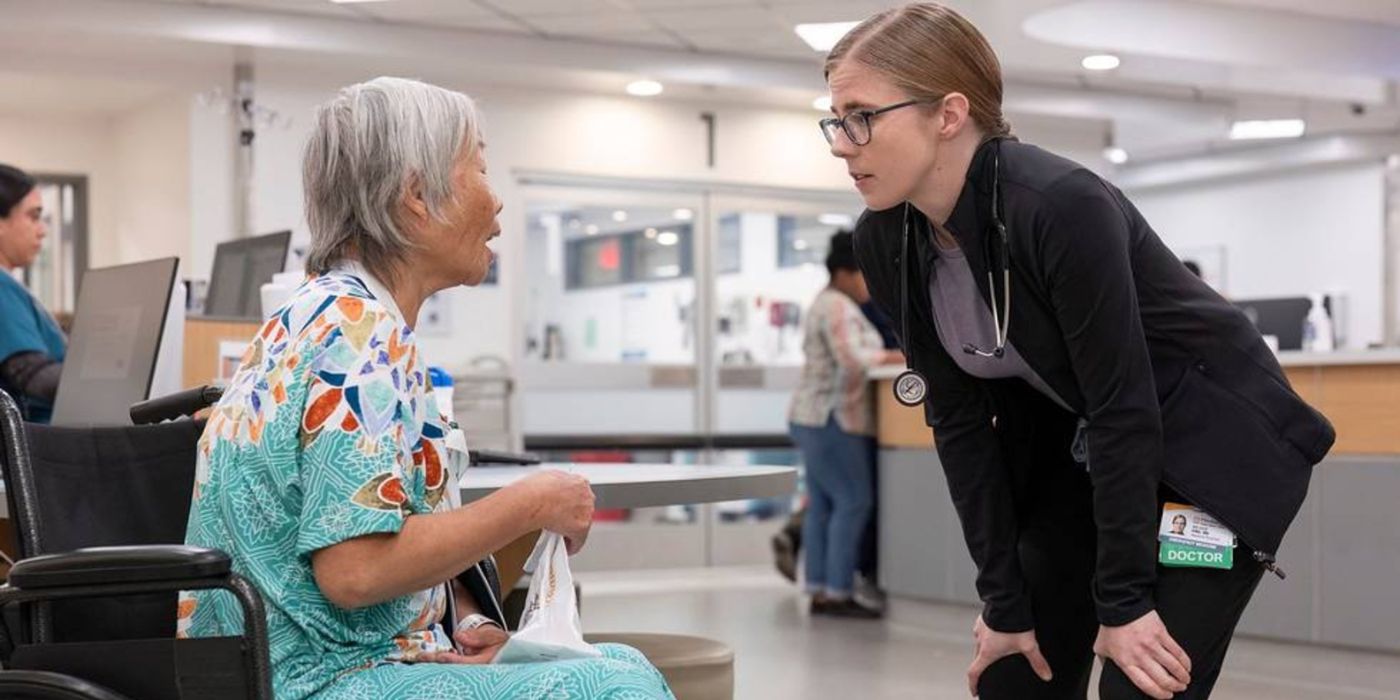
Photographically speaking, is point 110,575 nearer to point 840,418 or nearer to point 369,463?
point 369,463

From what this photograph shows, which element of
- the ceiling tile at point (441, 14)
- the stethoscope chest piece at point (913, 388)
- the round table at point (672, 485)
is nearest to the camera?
the stethoscope chest piece at point (913, 388)

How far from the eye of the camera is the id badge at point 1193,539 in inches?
70.1

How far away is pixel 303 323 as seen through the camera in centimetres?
162

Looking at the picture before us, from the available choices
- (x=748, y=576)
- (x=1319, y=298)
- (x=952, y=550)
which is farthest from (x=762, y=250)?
(x=1319, y=298)

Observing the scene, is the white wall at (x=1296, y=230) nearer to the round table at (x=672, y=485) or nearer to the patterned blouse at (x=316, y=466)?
the round table at (x=672, y=485)

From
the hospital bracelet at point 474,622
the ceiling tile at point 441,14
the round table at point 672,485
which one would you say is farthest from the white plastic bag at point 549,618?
the ceiling tile at point 441,14

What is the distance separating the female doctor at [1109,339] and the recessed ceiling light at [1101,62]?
→ 7.09m

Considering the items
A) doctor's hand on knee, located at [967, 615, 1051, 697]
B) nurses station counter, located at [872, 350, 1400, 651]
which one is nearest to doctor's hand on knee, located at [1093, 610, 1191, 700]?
doctor's hand on knee, located at [967, 615, 1051, 697]

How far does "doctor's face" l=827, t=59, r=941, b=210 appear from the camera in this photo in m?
1.80

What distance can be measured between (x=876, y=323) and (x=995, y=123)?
5.51 m

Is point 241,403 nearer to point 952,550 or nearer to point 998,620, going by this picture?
point 998,620

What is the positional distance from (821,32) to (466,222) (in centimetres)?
656

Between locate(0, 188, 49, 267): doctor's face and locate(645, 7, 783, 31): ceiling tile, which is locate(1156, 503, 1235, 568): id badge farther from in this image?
locate(645, 7, 783, 31): ceiling tile

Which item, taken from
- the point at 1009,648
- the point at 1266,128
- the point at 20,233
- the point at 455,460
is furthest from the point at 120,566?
the point at 1266,128
